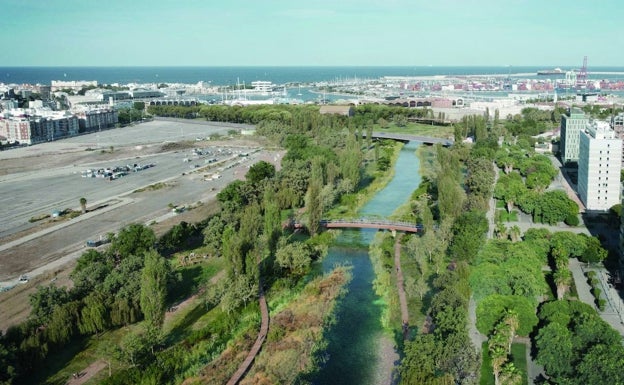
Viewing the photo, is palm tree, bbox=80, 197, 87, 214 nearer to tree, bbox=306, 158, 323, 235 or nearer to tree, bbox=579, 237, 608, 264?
tree, bbox=306, 158, 323, 235

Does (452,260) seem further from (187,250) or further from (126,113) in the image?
(126,113)

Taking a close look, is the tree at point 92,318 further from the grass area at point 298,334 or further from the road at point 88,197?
the road at point 88,197

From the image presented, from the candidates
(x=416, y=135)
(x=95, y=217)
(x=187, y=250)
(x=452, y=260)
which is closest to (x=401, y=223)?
(x=452, y=260)

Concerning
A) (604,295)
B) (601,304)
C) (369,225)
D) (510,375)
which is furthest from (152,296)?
(604,295)

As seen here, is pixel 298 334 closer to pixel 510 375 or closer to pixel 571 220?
pixel 510 375

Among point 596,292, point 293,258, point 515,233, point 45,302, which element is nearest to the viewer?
point 45,302

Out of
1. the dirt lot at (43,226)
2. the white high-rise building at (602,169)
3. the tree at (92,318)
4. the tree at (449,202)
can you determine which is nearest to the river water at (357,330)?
the tree at (449,202)
